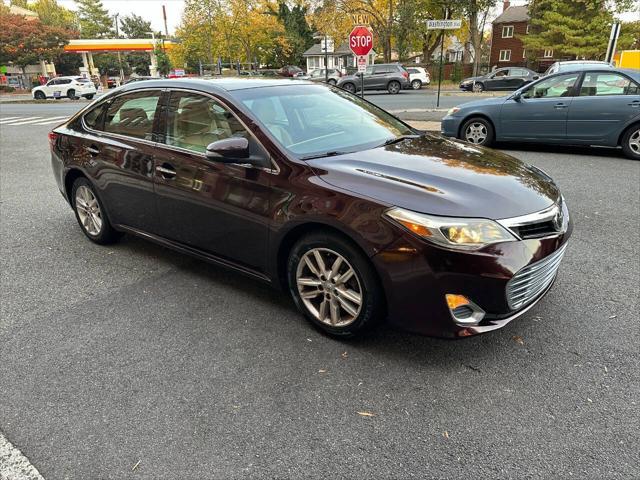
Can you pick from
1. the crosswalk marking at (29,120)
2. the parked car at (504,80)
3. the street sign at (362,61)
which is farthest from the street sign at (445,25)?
the parked car at (504,80)

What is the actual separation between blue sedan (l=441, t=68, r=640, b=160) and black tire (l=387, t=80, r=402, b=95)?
68.1 ft

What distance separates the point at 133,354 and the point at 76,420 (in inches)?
24.5

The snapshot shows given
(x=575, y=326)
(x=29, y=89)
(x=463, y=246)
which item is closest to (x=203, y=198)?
(x=463, y=246)

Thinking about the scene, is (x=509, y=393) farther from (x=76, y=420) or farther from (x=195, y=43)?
(x=195, y=43)

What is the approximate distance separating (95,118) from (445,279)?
3770 millimetres

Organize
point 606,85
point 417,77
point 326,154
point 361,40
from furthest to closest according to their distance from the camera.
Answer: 1. point 417,77
2. point 361,40
3. point 606,85
4. point 326,154

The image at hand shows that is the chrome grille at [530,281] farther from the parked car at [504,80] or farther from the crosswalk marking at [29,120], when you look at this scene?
the parked car at [504,80]

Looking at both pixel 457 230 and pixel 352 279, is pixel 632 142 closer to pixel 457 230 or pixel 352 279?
pixel 457 230

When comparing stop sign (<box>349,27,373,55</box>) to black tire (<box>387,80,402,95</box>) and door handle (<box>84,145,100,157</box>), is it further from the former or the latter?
black tire (<box>387,80,402,95</box>)

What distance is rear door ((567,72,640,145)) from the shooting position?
8.36 m

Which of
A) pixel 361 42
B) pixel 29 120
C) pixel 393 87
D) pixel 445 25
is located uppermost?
pixel 445 25

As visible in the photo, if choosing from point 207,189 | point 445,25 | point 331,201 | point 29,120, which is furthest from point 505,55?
point 331,201

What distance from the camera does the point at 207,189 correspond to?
143 inches

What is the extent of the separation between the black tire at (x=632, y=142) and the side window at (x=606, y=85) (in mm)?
606
